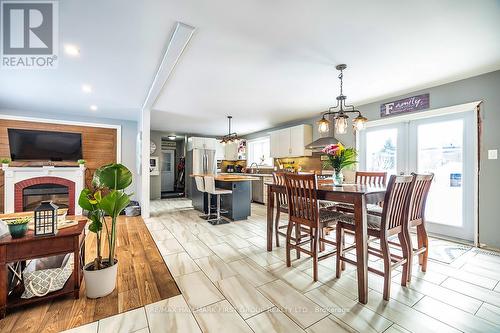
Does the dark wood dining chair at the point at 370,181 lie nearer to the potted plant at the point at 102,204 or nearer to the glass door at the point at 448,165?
the glass door at the point at 448,165

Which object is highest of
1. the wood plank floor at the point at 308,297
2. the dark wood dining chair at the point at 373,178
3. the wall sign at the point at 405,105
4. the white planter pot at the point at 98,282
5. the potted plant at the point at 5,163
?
the wall sign at the point at 405,105

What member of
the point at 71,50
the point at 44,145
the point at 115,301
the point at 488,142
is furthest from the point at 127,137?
the point at 488,142

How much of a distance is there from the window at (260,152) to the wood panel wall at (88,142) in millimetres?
4283

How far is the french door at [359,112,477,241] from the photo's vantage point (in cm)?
304

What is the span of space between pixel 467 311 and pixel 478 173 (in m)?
2.26

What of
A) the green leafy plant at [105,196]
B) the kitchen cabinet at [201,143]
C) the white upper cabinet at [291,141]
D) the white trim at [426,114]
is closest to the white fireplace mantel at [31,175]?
the kitchen cabinet at [201,143]

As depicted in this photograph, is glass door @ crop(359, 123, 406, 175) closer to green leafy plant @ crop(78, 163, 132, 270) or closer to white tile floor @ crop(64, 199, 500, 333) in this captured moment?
white tile floor @ crop(64, 199, 500, 333)

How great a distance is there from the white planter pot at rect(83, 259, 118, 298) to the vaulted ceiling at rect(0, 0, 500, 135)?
2124 mm

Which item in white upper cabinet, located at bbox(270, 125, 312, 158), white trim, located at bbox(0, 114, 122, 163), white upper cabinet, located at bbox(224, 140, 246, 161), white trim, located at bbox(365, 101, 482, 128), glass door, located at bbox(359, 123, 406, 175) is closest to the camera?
white trim, located at bbox(365, 101, 482, 128)

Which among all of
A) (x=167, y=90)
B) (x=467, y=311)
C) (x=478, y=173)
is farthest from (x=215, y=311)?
(x=478, y=173)

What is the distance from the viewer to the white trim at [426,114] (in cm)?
300

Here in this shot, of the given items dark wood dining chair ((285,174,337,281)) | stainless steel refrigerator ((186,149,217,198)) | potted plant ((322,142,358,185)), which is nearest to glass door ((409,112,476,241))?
potted plant ((322,142,358,185))

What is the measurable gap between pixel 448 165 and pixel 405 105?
1163 mm

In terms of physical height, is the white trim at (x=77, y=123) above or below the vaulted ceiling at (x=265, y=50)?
below
